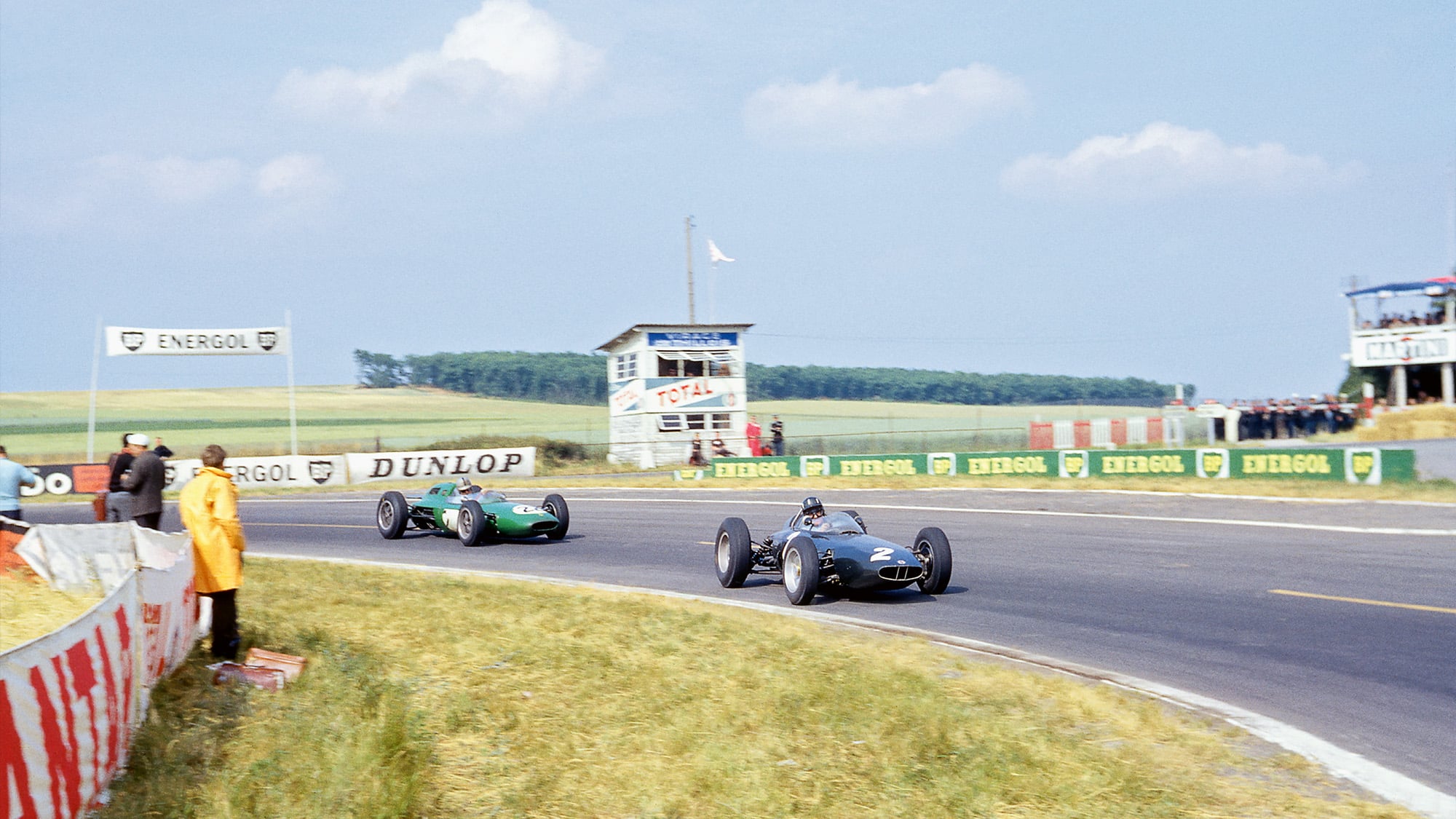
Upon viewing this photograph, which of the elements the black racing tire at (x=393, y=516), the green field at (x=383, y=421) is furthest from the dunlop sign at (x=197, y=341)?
the black racing tire at (x=393, y=516)

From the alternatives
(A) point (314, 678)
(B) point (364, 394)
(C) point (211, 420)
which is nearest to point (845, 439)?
(C) point (211, 420)

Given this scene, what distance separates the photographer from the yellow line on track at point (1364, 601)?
10.4 meters

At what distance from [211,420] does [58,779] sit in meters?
74.2

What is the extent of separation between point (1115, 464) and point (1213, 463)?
2353 millimetres

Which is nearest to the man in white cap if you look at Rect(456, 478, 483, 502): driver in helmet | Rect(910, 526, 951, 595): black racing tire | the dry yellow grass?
the dry yellow grass

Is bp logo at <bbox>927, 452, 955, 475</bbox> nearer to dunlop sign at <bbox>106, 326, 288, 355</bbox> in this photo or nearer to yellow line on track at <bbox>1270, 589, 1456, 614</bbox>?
yellow line on track at <bbox>1270, 589, 1456, 614</bbox>

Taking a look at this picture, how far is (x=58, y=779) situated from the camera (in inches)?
190

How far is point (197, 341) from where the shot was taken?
44.5 meters

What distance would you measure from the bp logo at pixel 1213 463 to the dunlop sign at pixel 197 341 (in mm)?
33392

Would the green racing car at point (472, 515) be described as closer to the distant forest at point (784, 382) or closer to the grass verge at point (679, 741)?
the grass verge at point (679, 741)

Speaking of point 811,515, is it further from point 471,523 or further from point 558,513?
point 471,523

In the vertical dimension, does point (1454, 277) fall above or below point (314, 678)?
above

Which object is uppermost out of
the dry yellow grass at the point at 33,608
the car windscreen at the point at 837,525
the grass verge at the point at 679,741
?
the car windscreen at the point at 837,525

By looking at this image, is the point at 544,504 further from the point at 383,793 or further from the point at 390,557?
the point at 383,793
